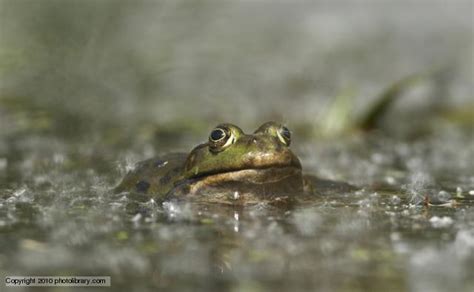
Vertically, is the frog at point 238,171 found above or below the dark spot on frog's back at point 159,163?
below

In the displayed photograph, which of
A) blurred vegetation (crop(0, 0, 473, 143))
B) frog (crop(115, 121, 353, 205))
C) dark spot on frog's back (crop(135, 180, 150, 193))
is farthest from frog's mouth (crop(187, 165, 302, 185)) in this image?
blurred vegetation (crop(0, 0, 473, 143))

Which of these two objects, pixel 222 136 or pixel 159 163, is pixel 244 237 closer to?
pixel 222 136

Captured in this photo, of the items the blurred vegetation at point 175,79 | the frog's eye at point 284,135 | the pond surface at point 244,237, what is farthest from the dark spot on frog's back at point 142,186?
the blurred vegetation at point 175,79

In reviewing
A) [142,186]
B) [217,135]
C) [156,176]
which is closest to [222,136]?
[217,135]

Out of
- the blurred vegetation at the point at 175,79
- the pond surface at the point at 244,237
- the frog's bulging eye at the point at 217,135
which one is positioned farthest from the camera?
the blurred vegetation at the point at 175,79

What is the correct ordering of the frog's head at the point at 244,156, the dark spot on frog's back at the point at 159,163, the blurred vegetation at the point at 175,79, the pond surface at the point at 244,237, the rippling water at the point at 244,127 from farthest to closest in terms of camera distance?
the blurred vegetation at the point at 175,79 < the dark spot on frog's back at the point at 159,163 < the frog's head at the point at 244,156 < the rippling water at the point at 244,127 < the pond surface at the point at 244,237

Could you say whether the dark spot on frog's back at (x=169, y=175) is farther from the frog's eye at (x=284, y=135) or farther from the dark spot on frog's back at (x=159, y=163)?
the frog's eye at (x=284, y=135)

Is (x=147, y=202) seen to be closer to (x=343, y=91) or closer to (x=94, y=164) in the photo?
(x=94, y=164)

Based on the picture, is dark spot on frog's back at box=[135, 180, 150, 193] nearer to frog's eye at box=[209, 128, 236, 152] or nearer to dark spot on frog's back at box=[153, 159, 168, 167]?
dark spot on frog's back at box=[153, 159, 168, 167]
